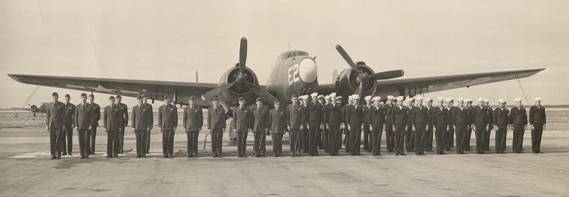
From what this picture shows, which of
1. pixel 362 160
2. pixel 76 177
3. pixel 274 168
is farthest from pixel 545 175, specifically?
pixel 76 177

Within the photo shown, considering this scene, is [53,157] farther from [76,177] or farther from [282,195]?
[282,195]

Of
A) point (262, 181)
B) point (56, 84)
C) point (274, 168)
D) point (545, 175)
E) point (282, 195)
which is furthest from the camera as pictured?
point (56, 84)

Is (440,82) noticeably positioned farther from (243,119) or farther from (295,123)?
(243,119)

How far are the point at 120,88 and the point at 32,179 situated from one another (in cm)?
1224

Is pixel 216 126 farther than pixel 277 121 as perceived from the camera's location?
No

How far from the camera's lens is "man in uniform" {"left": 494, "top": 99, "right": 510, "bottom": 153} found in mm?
17562

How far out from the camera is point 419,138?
17016mm

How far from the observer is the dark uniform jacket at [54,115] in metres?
15.7

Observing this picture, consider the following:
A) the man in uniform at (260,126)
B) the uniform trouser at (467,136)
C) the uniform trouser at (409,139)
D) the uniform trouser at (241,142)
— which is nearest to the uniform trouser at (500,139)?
the uniform trouser at (467,136)

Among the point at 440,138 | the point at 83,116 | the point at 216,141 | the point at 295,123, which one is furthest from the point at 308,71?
the point at 83,116

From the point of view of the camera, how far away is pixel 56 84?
72.2 feet

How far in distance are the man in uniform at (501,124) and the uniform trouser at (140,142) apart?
1017 cm

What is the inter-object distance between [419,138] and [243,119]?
5.04 metres

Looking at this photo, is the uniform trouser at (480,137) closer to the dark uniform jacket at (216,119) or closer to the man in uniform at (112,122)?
the dark uniform jacket at (216,119)
